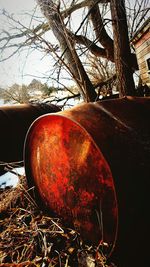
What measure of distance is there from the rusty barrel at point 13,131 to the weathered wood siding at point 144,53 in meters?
4.61

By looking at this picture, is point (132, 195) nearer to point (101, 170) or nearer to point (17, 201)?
point (101, 170)

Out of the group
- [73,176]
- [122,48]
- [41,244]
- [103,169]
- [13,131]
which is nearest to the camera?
[103,169]

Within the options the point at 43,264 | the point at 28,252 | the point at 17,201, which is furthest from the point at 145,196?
the point at 17,201

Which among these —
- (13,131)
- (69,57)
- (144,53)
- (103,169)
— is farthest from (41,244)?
(144,53)

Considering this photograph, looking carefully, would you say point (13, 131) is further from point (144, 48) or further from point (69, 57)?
point (144, 48)

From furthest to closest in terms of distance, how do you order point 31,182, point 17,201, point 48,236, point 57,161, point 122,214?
point 17,201 < point 31,182 < point 48,236 < point 57,161 < point 122,214

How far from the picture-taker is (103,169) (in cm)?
117

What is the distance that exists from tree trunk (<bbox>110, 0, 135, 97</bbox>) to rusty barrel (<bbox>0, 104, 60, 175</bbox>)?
1711mm

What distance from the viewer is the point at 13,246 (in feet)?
5.37

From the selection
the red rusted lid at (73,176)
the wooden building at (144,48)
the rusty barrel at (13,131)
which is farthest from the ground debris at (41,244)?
the wooden building at (144,48)

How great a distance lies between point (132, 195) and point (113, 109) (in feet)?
1.90

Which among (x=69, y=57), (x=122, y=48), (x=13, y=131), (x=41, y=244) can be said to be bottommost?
(x=41, y=244)

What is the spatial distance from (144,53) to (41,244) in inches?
263

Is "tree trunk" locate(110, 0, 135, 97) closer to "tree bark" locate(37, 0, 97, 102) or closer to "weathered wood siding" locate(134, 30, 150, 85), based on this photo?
"tree bark" locate(37, 0, 97, 102)
